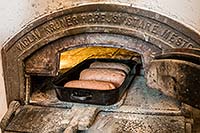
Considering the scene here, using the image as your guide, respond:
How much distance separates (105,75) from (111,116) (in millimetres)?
227

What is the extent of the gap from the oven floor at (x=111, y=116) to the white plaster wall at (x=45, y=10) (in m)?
0.24

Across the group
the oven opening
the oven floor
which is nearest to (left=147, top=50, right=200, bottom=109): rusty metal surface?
the oven floor

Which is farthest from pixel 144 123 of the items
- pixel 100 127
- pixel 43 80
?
pixel 43 80

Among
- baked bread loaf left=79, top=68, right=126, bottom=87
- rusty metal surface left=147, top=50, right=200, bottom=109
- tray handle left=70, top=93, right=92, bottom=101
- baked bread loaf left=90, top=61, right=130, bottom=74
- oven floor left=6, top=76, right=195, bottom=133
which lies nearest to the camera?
rusty metal surface left=147, top=50, right=200, bottom=109

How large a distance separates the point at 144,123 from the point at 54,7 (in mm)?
532

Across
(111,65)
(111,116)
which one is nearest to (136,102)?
(111,116)

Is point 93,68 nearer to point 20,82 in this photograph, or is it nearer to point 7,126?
point 20,82

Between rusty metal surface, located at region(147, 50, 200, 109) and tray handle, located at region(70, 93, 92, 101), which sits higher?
rusty metal surface, located at region(147, 50, 200, 109)

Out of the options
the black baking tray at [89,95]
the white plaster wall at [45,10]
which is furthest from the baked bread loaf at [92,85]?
the white plaster wall at [45,10]

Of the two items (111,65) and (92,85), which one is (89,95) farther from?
(111,65)

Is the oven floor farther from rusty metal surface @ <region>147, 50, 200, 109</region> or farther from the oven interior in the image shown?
rusty metal surface @ <region>147, 50, 200, 109</region>

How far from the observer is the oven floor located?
1049 millimetres

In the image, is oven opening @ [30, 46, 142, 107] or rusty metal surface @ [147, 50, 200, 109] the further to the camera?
oven opening @ [30, 46, 142, 107]

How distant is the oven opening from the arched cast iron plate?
7 cm
